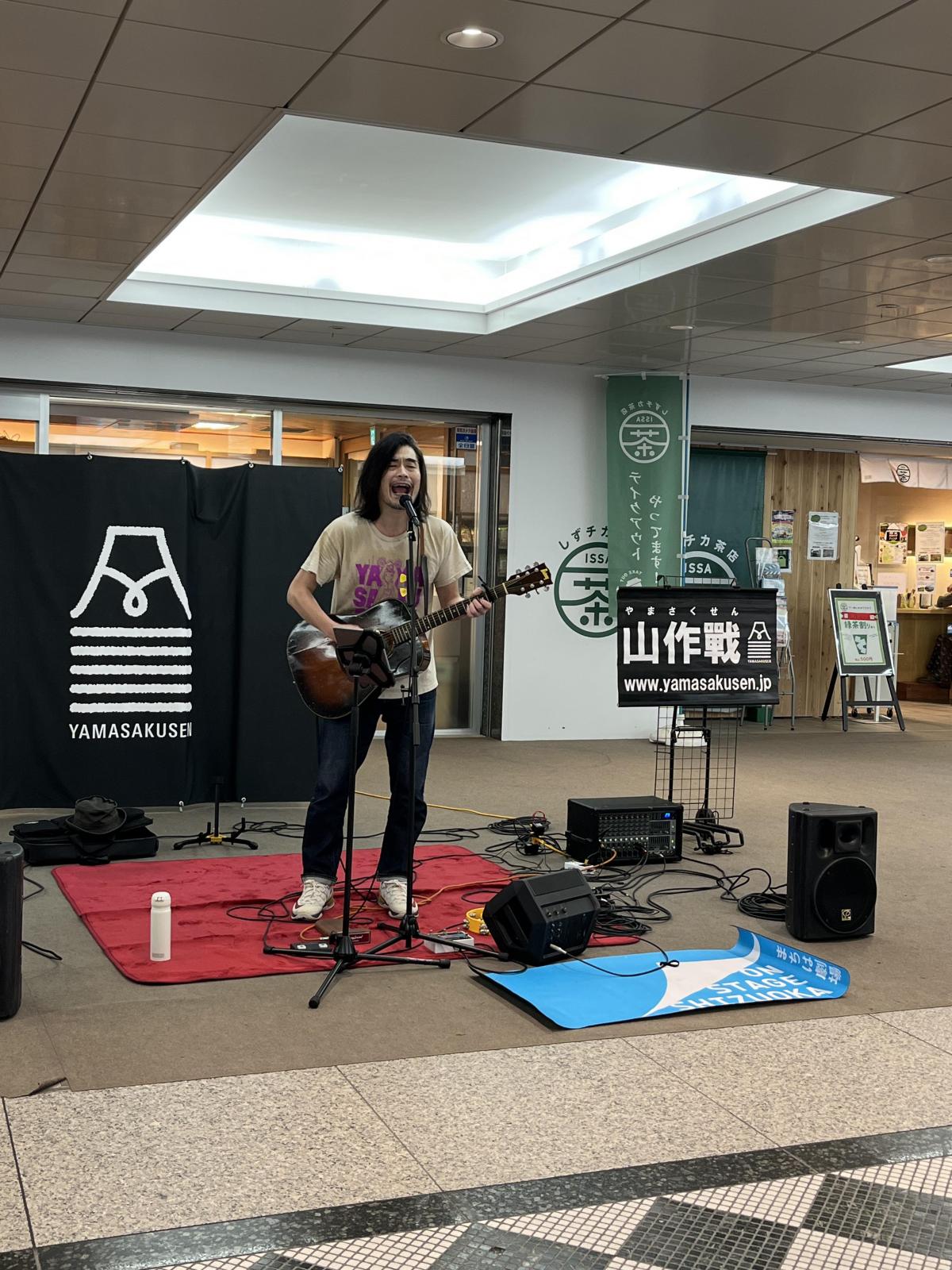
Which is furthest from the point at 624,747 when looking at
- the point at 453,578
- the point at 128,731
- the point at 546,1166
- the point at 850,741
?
the point at 546,1166

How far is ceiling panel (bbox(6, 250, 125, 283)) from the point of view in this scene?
21.1 feet

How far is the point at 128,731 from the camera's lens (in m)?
5.97

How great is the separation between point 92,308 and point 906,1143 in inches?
257

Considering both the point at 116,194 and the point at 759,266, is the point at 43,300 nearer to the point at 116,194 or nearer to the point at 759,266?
the point at 116,194

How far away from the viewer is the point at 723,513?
35.8 ft

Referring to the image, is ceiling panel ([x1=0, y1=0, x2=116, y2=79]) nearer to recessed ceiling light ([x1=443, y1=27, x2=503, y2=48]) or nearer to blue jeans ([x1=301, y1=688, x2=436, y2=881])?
recessed ceiling light ([x1=443, y1=27, x2=503, y2=48])

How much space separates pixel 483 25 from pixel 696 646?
3.03 m

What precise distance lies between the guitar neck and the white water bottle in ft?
3.53

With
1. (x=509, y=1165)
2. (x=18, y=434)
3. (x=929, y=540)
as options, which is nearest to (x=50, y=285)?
(x=18, y=434)

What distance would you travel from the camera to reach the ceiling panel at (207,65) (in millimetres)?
3770

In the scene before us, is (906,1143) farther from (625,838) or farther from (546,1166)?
(625,838)

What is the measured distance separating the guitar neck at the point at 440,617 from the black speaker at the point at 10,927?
1344 millimetres

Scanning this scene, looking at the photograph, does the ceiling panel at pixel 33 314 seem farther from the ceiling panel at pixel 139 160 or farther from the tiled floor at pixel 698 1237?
the tiled floor at pixel 698 1237

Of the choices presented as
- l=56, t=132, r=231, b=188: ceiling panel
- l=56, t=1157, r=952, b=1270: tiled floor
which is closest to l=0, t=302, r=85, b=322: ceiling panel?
l=56, t=132, r=231, b=188: ceiling panel
